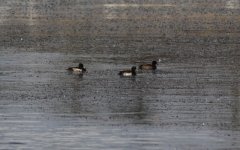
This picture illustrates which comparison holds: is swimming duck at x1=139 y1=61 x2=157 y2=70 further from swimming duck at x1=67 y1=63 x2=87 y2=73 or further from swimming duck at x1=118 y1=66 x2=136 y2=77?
swimming duck at x1=67 y1=63 x2=87 y2=73

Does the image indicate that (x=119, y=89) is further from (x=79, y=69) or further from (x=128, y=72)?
(x=79, y=69)

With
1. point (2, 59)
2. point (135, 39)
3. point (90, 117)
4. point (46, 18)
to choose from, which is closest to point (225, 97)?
point (90, 117)

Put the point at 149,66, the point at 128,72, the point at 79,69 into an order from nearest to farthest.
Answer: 1. the point at 128,72
2. the point at 79,69
3. the point at 149,66

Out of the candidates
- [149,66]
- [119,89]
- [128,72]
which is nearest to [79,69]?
[128,72]

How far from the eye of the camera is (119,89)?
2677cm

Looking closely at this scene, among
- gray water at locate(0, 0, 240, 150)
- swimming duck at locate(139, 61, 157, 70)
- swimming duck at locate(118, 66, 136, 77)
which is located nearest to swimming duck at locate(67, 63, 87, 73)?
→ gray water at locate(0, 0, 240, 150)

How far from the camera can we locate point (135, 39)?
43031mm

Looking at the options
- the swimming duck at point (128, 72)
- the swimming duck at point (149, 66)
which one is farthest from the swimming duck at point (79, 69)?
the swimming duck at point (149, 66)

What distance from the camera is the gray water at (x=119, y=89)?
1941cm

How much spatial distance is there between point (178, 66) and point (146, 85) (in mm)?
4913

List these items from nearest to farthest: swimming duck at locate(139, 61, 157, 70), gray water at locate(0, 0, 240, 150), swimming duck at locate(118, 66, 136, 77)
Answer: gray water at locate(0, 0, 240, 150) < swimming duck at locate(118, 66, 136, 77) < swimming duck at locate(139, 61, 157, 70)

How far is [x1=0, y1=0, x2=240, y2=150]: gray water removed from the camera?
63.7ft

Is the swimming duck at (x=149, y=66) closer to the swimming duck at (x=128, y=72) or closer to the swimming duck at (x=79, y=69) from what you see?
the swimming duck at (x=128, y=72)

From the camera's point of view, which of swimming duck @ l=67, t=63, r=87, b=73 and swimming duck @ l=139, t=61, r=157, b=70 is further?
swimming duck @ l=139, t=61, r=157, b=70
